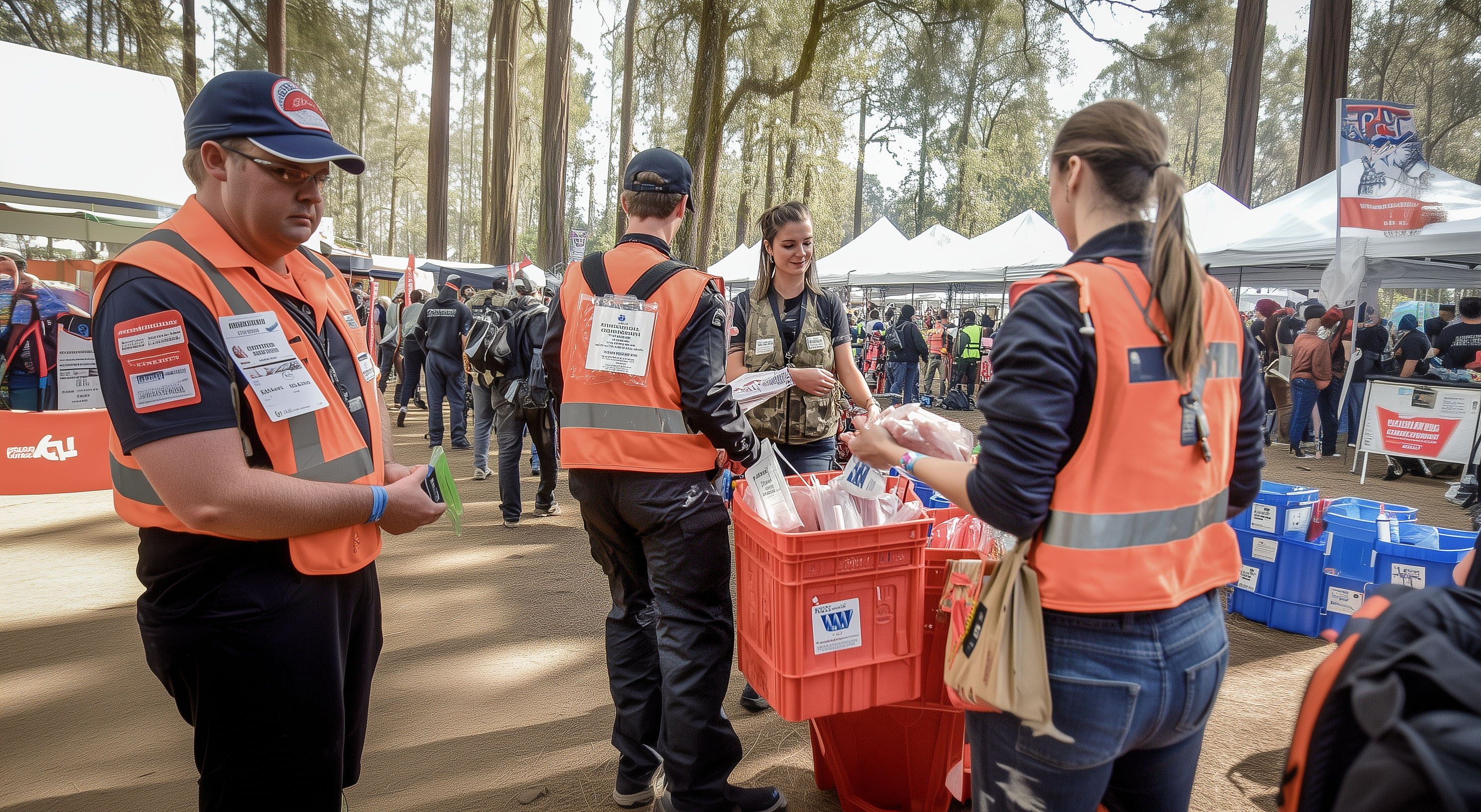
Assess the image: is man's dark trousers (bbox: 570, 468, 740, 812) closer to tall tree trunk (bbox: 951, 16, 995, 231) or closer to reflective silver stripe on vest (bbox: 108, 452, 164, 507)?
reflective silver stripe on vest (bbox: 108, 452, 164, 507)

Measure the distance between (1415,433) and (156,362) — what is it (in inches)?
455

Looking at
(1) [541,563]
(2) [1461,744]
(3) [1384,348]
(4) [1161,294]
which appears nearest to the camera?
(2) [1461,744]

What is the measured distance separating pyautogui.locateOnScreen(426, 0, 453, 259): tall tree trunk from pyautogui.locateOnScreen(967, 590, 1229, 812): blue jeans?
66.8ft

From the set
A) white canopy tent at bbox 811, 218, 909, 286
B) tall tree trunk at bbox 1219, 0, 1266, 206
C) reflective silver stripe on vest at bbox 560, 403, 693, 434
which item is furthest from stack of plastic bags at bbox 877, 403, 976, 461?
tall tree trunk at bbox 1219, 0, 1266, 206

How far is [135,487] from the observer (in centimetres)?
142

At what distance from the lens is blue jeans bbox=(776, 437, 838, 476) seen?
11.6 feet

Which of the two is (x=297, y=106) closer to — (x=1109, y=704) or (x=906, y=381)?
(x=1109, y=704)

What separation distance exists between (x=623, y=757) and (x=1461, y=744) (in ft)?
8.07

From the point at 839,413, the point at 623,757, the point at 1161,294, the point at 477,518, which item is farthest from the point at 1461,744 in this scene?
the point at 477,518

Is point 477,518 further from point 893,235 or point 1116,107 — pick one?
point 893,235

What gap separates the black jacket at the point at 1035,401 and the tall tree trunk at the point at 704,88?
10.2m

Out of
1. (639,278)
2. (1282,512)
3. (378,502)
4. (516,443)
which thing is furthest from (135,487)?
(1282,512)

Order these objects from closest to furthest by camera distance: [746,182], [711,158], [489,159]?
1. [711,158]
2. [746,182]
3. [489,159]

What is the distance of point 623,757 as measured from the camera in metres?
2.70
